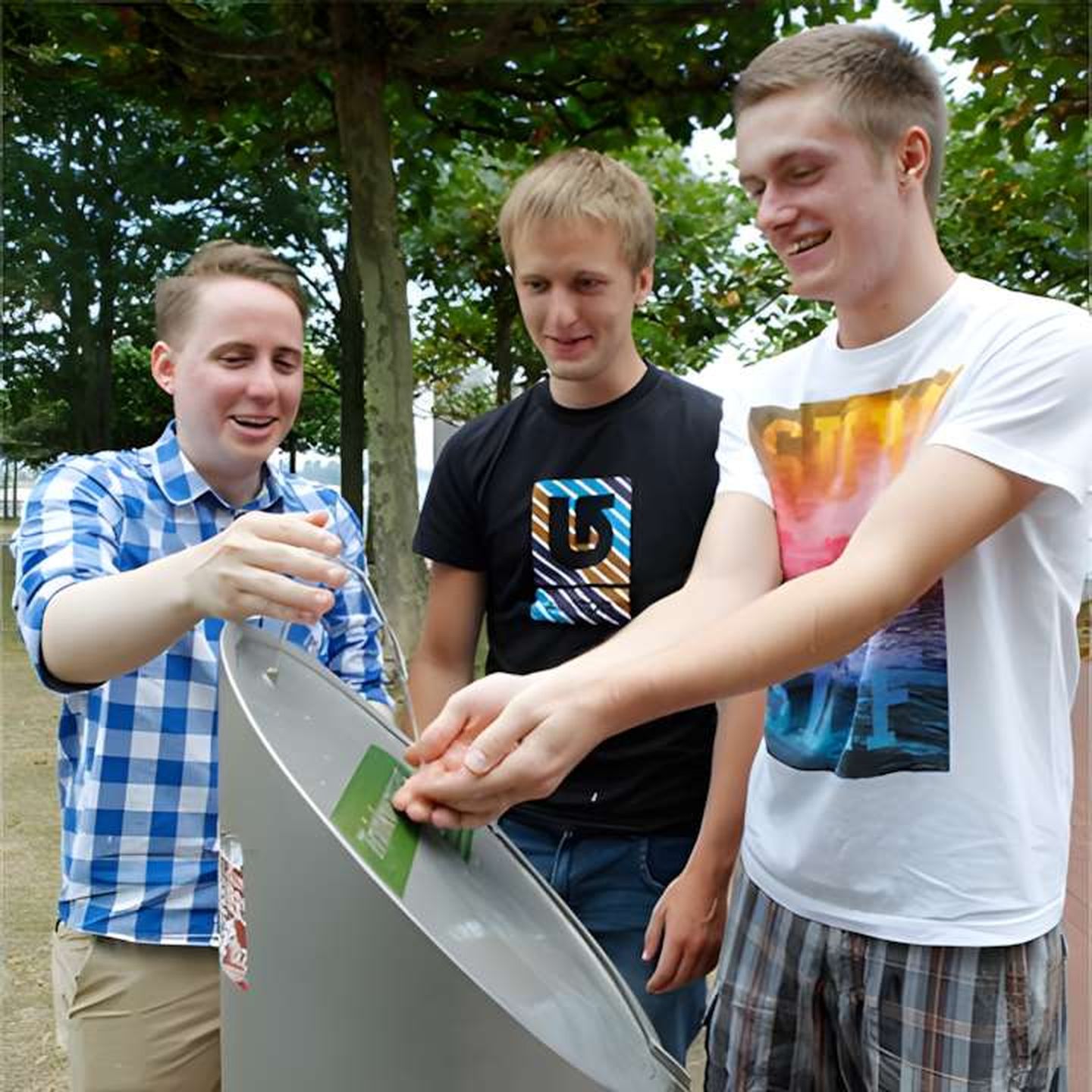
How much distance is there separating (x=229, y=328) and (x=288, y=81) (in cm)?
508

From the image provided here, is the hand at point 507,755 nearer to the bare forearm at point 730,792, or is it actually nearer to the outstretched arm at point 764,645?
the outstretched arm at point 764,645

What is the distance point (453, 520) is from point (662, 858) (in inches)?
25.3

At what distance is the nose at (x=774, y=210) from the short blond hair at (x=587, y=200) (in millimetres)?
547

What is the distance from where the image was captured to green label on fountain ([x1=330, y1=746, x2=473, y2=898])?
919mm

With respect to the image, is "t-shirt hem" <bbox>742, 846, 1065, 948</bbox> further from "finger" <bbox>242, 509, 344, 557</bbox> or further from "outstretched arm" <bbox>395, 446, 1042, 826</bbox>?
"finger" <bbox>242, 509, 344, 557</bbox>

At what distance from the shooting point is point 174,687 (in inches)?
61.9

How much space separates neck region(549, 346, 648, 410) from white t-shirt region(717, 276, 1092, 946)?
22.5 inches

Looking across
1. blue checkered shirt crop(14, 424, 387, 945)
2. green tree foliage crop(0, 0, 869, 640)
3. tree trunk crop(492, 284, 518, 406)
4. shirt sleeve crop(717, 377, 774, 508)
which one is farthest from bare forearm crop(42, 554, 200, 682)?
tree trunk crop(492, 284, 518, 406)

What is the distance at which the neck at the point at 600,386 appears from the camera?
2.01 metres

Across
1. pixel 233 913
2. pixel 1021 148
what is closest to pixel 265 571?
pixel 233 913

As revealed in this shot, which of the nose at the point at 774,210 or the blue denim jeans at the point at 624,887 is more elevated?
the nose at the point at 774,210

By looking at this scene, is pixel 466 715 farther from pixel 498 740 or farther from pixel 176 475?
pixel 176 475

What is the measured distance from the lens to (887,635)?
1.42 meters

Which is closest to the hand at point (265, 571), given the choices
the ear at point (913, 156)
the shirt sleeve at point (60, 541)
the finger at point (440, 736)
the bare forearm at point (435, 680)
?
the finger at point (440, 736)
